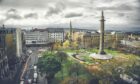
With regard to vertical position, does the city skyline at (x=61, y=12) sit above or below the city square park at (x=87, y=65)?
above

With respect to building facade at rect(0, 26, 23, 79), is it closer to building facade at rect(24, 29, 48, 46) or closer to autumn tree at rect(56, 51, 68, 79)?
building facade at rect(24, 29, 48, 46)

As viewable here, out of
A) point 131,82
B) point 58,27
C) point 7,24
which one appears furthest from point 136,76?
point 7,24

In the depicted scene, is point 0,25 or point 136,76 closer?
point 0,25

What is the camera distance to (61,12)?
3.81 meters

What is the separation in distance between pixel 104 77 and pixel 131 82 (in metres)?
0.40

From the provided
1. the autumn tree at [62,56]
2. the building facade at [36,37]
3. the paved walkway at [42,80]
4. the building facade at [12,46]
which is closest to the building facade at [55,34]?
the building facade at [36,37]

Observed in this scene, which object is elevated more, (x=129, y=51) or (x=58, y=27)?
(x=58, y=27)

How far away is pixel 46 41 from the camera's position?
382 centimetres

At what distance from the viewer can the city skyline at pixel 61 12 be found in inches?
145

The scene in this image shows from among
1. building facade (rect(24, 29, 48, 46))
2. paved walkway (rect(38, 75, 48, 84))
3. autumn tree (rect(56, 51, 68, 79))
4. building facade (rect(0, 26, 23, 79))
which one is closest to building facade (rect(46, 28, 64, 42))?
building facade (rect(24, 29, 48, 46))

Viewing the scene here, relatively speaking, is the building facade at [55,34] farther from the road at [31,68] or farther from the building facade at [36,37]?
the road at [31,68]

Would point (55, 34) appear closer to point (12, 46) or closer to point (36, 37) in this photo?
point (36, 37)

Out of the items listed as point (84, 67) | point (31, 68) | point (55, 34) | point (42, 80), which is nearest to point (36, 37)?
point (55, 34)

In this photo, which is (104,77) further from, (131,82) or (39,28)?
(39,28)
